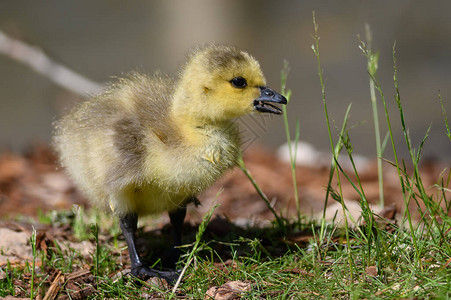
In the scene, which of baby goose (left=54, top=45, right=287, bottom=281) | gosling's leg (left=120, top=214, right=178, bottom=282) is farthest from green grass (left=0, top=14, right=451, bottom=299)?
baby goose (left=54, top=45, right=287, bottom=281)

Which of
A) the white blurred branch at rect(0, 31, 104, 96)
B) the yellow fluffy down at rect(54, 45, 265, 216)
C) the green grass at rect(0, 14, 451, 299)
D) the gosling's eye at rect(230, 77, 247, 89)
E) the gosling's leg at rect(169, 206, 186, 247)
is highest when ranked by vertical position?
the white blurred branch at rect(0, 31, 104, 96)

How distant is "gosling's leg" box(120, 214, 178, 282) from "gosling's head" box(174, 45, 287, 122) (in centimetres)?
70

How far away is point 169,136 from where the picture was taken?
3.20 meters

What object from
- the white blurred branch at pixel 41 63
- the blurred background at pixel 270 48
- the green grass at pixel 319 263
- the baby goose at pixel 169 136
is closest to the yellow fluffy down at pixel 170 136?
the baby goose at pixel 169 136

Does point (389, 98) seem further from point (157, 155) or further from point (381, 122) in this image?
point (157, 155)

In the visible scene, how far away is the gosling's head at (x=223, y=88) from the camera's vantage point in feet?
10.6

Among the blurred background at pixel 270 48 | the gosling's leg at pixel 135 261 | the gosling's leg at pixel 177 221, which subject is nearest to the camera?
the gosling's leg at pixel 135 261

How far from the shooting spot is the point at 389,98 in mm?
9016

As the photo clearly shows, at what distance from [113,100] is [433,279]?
1967 mm

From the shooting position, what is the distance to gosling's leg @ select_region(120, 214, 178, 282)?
3.27 m

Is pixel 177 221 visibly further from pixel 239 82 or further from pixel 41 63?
pixel 41 63

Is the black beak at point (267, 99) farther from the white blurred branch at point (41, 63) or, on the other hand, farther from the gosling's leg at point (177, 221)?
the white blurred branch at point (41, 63)

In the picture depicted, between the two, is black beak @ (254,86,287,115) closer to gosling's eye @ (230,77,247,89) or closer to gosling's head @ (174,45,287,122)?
gosling's head @ (174,45,287,122)

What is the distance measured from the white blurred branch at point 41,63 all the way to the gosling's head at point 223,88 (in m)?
4.91
